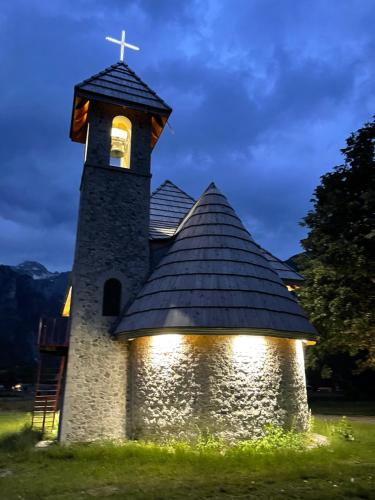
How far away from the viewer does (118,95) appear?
12.5m

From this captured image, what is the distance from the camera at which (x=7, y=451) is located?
30.5 feet

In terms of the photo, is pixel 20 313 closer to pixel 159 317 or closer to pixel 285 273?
pixel 285 273

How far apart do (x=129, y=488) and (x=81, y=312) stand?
17.8 feet

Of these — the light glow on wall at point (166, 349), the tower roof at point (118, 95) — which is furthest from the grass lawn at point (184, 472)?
the tower roof at point (118, 95)

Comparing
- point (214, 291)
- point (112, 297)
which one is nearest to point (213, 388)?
point (214, 291)

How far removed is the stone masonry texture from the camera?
33.0ft

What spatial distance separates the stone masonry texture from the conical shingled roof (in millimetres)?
873

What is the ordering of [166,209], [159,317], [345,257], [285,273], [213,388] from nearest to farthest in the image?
1. [213,388]
2. [159,317]
3. [345,257]
4. [166,209]
5. [285,273]

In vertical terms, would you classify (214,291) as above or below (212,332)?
above

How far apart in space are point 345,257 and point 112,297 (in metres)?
7.52

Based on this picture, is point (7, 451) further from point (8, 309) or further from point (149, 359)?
point (8, 309)

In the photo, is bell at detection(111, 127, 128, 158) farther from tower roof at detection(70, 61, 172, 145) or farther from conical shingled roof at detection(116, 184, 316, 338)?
conical shingled roof at detection(116, 184, 316, 338)

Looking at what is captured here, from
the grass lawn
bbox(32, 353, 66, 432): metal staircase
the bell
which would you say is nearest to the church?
the bell

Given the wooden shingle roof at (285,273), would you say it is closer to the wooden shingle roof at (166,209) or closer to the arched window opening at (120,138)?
Result: the wooden shingle roof at (166,209)
